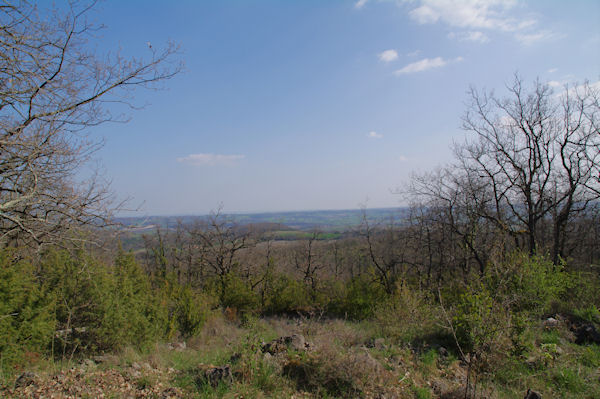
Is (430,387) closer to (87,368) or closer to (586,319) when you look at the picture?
(87,368)

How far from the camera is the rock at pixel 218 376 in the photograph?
448 cm

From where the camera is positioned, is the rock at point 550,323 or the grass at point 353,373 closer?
the grass at point 353,373

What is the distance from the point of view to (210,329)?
11406mm

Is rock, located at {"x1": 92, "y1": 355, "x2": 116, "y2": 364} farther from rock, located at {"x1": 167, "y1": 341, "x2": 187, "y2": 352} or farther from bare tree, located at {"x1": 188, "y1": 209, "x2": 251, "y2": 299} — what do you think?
bare tree, located at {"x1": 188, "y1": 209, "x2": 251, "y2": 299}

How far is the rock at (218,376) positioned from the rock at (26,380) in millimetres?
2286

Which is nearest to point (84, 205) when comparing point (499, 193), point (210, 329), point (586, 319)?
point (210, 329)

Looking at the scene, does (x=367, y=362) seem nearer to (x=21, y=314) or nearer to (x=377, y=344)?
(x=377, y=344)

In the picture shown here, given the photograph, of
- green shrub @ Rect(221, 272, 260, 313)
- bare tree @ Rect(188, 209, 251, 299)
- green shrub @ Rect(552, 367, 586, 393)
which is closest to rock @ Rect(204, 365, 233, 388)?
green shrub @ Rect(552, 367, 586, 393)

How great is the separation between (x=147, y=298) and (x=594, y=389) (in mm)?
9538

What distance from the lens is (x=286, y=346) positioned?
6074 millimetres

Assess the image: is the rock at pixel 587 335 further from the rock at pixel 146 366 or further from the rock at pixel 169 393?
the rock at pixel 146 366

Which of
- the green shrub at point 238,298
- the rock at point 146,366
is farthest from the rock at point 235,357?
the green shrub at point 238,298

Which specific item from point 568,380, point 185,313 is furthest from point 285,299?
point 568,380

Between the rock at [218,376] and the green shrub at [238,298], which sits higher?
the rock at [218,376]
